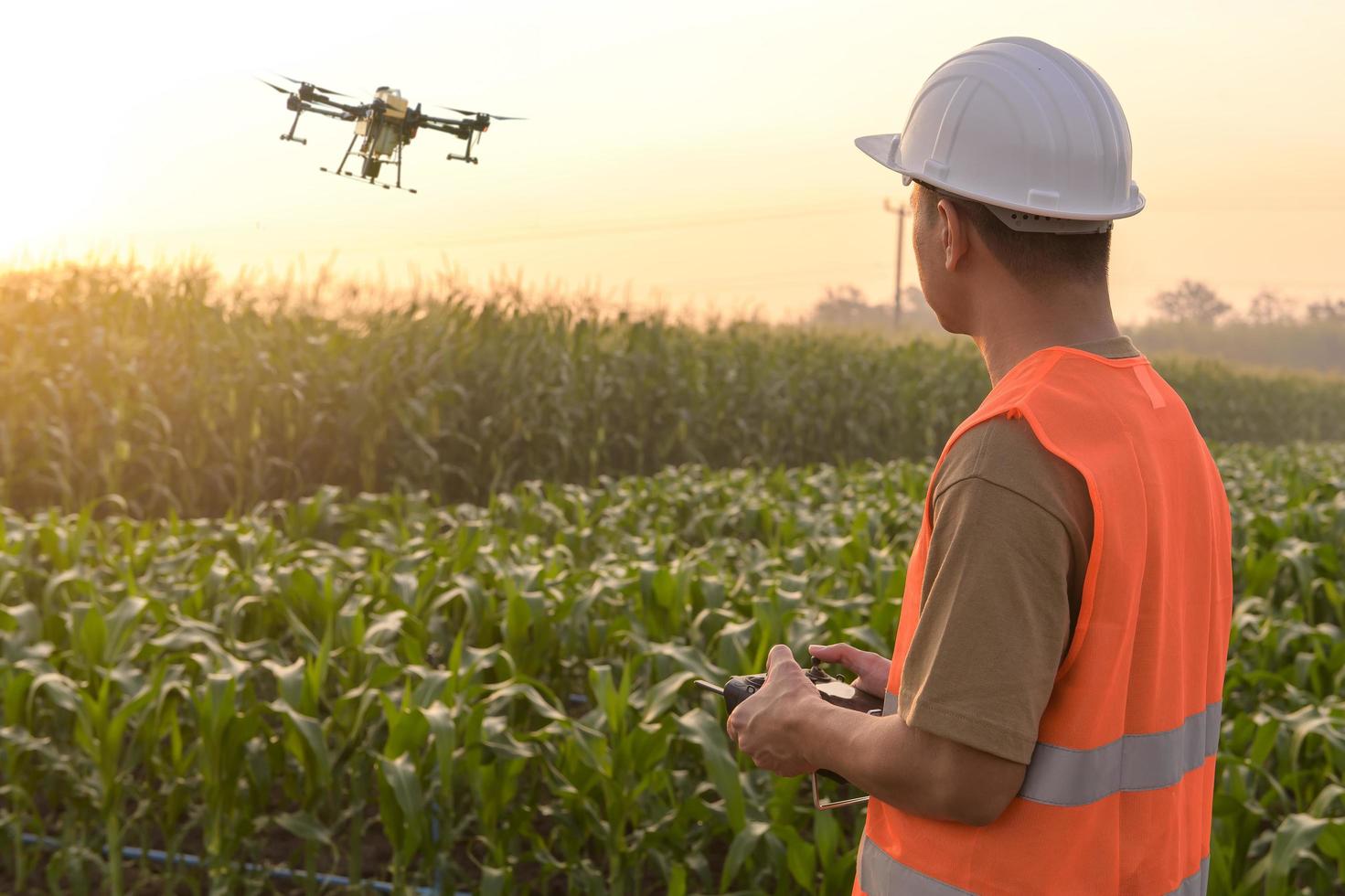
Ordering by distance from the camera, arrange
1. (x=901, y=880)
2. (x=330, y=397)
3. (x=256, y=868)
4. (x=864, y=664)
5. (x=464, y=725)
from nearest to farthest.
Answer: (x=901, y=880), (x=864, y=664), (x=464, y=725), (x=256, y=868), (x=330, y=397)

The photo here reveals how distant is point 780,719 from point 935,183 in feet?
2.17

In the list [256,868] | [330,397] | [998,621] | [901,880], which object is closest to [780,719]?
[901,880]

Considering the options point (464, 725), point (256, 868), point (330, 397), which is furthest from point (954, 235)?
point (330, 397)

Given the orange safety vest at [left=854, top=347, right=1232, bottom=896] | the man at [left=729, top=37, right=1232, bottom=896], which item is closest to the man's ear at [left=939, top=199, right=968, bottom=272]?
the man at [left=729, top=37, right=1232, bottom=896]

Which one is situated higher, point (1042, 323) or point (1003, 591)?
point (1042, 323)

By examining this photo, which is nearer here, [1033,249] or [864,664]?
[1033,249]

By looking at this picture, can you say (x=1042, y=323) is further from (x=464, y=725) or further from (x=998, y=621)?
(x=464, y=725)

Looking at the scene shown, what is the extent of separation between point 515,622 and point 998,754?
309 centimetres

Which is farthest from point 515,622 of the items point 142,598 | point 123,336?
point 123,336

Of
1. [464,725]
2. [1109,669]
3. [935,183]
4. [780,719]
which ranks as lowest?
[464,725]

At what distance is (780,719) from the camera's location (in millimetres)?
1458

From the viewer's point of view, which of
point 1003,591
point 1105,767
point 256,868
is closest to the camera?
point 1003,591

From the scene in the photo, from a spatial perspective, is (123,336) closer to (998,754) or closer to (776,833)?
(776,833)

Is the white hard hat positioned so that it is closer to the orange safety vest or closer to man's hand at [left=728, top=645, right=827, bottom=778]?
the orange safety vest
